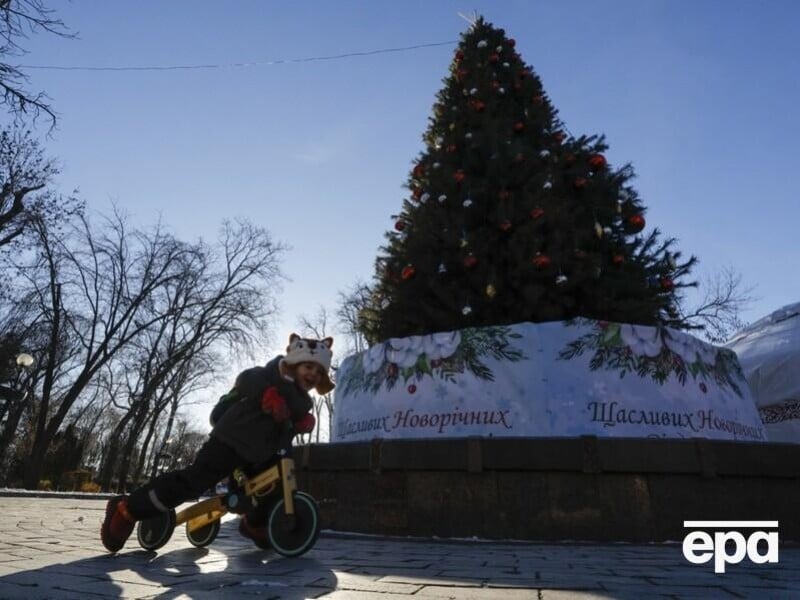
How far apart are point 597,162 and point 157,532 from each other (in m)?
7.20

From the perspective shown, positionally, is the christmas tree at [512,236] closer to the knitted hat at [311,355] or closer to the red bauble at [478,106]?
the red bauble at [478,106]

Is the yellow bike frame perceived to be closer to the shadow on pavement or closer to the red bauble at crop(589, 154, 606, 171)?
the shadow on pavement

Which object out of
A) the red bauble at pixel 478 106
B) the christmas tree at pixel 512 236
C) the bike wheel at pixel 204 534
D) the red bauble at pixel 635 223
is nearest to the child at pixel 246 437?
the bike wheel at pixel 204 534

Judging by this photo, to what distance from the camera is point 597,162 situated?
330 inches

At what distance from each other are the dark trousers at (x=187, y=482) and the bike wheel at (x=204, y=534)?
1.39 ft

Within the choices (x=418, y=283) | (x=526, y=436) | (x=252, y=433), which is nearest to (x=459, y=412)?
(x=526, y=436)

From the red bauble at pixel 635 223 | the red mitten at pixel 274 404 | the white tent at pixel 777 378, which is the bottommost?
the red mitten at pixel 274 404

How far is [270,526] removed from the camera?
145 inches

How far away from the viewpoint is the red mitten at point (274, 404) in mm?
3756

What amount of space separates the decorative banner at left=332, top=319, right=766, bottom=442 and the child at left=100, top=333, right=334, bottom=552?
2609 mm

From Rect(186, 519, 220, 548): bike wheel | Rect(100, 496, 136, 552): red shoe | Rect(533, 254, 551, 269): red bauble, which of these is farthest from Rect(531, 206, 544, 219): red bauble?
Rect(100, 496, 136, 552): red shoe

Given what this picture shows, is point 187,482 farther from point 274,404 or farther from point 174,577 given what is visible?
point 174,577

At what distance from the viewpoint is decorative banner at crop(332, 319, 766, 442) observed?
6.11m

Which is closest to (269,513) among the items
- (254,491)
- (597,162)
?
(254,491)
